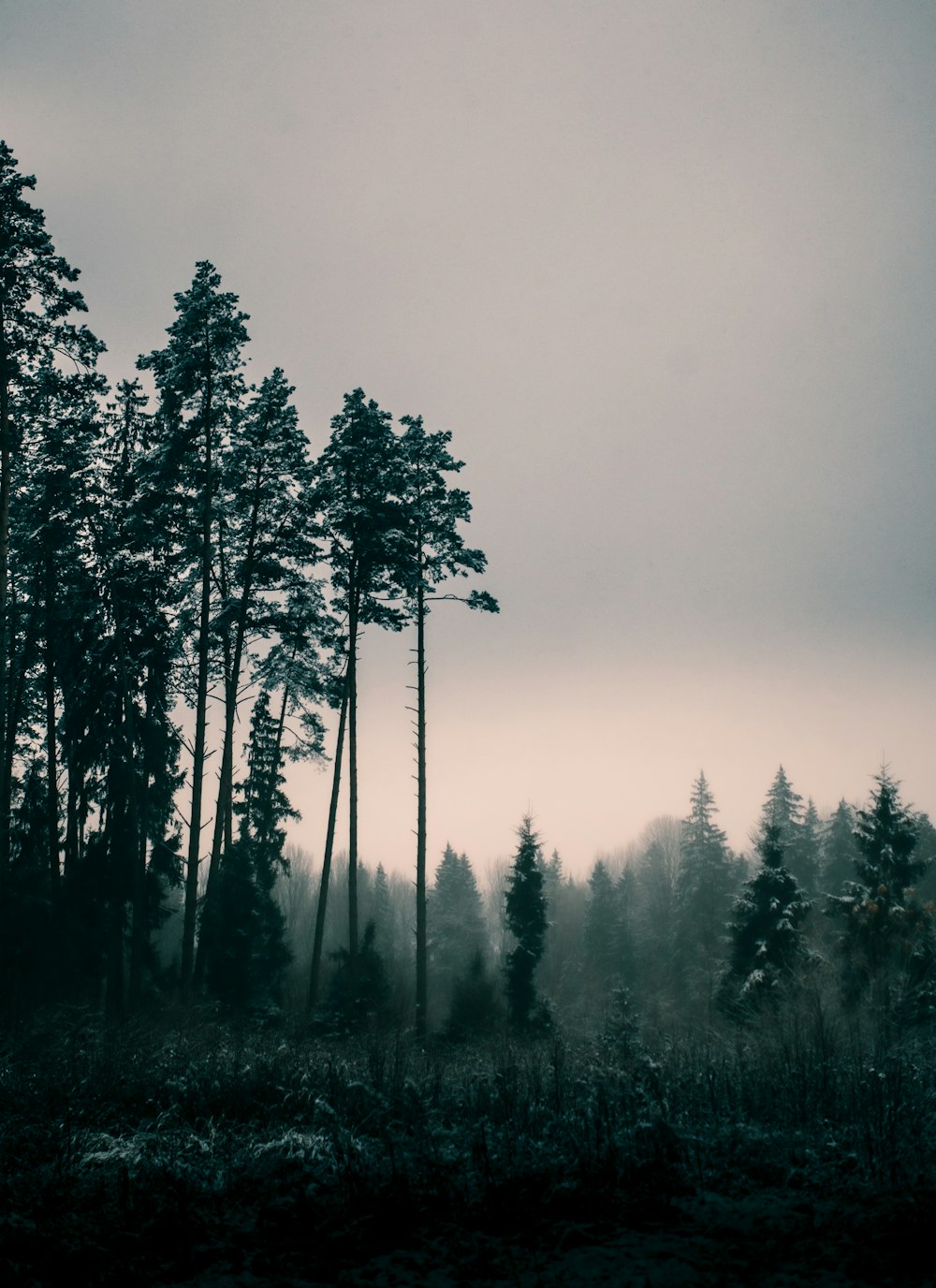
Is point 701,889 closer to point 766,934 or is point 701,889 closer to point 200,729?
point 766,934

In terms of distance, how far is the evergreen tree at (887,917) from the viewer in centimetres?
2883

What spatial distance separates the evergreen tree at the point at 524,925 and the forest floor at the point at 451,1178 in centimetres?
2486

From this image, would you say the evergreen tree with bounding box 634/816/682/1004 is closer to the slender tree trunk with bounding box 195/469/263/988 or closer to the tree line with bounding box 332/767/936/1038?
the tree line with bounding box 332/767/936/1038

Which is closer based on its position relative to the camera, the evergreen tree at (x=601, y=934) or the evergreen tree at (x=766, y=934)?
the evergreen tree at (x=766, y=934)

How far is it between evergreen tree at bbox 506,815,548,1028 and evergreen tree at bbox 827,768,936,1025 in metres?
13.1

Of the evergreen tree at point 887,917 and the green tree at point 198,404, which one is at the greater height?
the green tree at point 198,404

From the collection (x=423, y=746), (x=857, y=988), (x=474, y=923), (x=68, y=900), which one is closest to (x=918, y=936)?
(x=857, y=988)

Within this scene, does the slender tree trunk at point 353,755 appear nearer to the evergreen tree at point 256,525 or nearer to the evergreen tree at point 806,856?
the evergreen tree at point 256,525

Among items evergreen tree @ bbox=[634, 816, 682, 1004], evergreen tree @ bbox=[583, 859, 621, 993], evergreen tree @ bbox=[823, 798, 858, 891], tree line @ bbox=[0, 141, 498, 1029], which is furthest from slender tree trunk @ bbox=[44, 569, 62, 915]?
evergreen tree @ bbox=[823, 798, 858, 891]

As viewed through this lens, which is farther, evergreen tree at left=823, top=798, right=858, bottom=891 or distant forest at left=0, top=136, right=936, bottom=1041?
evergreen tree at left=823, top=798, right=858, bottom=891

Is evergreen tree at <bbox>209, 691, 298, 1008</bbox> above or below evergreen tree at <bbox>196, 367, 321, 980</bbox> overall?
below

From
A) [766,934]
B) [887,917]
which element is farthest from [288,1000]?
[887,917]

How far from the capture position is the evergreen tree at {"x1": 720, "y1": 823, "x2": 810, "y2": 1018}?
32250 millimetres

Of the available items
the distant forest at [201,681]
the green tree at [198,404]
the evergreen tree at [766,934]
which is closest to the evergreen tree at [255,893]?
the distant forest at [201,681]
